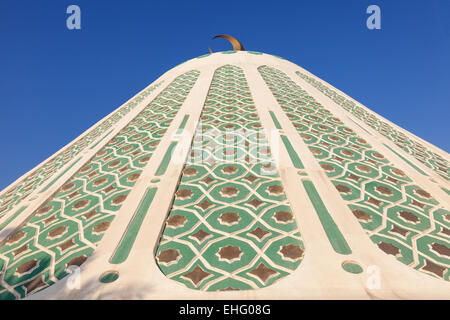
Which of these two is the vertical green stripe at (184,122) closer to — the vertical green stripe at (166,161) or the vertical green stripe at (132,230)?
the vertical green stripe at (166,161)

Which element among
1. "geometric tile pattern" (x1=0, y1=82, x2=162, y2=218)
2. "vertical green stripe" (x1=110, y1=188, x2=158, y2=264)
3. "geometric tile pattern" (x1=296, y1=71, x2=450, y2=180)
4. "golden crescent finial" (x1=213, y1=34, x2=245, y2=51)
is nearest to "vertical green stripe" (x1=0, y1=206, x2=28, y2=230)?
"geometric tile pattern" (x1=0, y1=82, x2=162, y2=218)

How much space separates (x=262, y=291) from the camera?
2.05m

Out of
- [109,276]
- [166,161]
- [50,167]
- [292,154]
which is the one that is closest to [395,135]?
[292,154]

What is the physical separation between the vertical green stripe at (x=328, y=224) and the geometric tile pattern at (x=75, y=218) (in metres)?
1.91

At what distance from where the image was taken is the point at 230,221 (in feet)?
9.20

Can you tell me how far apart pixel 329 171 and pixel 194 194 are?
5.20 ft

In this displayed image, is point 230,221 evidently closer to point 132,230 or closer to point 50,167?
point 132,230

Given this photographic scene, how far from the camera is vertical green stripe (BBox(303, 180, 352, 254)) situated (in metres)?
2.46

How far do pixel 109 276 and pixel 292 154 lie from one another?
98.3 inches

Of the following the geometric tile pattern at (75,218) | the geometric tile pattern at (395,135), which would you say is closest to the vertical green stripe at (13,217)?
the geometric tile pattern at (75,218)

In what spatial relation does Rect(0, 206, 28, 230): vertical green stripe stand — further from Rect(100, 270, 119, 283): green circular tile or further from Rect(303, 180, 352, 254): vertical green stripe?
Rect(303, 180, 352, 254): vertical green stripe

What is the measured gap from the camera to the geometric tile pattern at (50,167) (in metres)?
4.42

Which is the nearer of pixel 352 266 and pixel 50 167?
pixel 352 266
